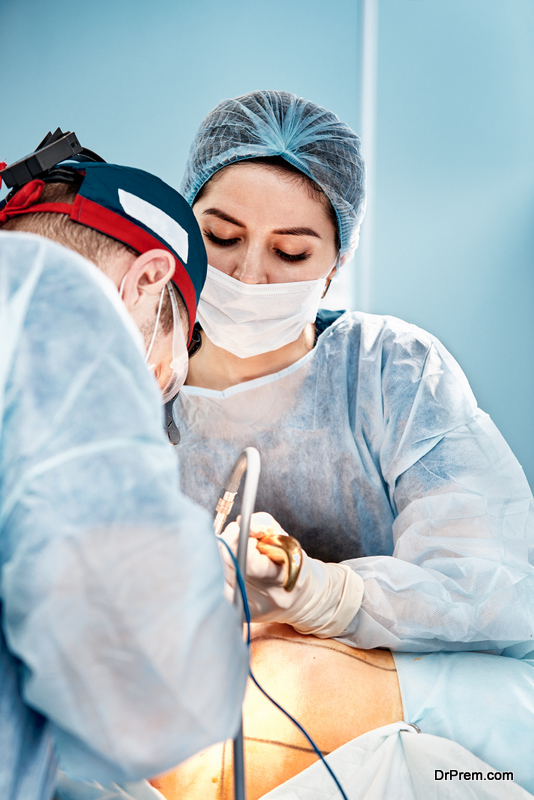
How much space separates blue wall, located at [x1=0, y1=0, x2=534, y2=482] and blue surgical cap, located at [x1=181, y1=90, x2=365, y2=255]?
0.47 m

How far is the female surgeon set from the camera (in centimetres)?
122

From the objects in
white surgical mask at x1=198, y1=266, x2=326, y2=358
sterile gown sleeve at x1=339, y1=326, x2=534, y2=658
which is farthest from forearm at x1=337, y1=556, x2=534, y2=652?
white surgical mask at x1=198, y1=266, x2=326, y2=358

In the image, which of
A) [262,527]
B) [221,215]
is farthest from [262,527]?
[221,215]

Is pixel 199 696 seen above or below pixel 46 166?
below

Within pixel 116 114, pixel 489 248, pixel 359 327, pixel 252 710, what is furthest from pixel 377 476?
pixel 116 114

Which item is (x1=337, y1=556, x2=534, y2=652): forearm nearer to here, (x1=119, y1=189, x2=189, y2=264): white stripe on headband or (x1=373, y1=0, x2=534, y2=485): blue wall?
(x1=119, y1=189, x2=189, y2=264): white stripe on headband

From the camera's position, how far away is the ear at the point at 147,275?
84cm

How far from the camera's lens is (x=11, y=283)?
52 centimetres

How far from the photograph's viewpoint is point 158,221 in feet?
3.07

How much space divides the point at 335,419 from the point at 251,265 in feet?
1.57

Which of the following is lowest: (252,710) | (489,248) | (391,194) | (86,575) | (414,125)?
(252,710)

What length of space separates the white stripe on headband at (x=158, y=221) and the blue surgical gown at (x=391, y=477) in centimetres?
70

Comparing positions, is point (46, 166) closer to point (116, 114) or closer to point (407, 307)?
point (116, 114)

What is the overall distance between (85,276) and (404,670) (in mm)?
1029
